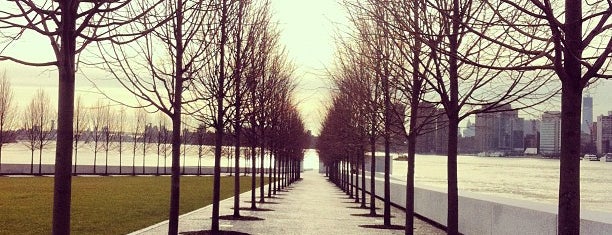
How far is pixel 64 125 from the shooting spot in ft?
23.7

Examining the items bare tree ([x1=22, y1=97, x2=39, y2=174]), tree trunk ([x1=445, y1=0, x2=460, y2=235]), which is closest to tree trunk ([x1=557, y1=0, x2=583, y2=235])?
tree trunk ([x1=445, y1=0, x2=460, y2=235])

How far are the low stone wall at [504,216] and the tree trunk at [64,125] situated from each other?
7.85m

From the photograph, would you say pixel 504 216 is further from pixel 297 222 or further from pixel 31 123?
pixel 31 123

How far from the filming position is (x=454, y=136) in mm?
11344

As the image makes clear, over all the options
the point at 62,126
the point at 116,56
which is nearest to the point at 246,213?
the point at 116,56

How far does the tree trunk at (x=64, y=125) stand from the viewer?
7043mm

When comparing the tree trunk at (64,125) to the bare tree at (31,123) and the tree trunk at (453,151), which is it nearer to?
the tree trunk at (453,151)

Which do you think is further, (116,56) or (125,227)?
(125,227)

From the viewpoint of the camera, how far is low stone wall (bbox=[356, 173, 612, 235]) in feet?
41.5

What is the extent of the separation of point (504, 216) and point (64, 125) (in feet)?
37.2

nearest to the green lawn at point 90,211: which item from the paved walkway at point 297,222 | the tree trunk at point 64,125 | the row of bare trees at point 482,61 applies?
the paved walkway at point 297,222

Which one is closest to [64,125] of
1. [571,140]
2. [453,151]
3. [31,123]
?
[571,140]

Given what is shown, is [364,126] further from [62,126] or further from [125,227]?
[62,126]

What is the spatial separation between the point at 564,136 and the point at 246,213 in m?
19.1
